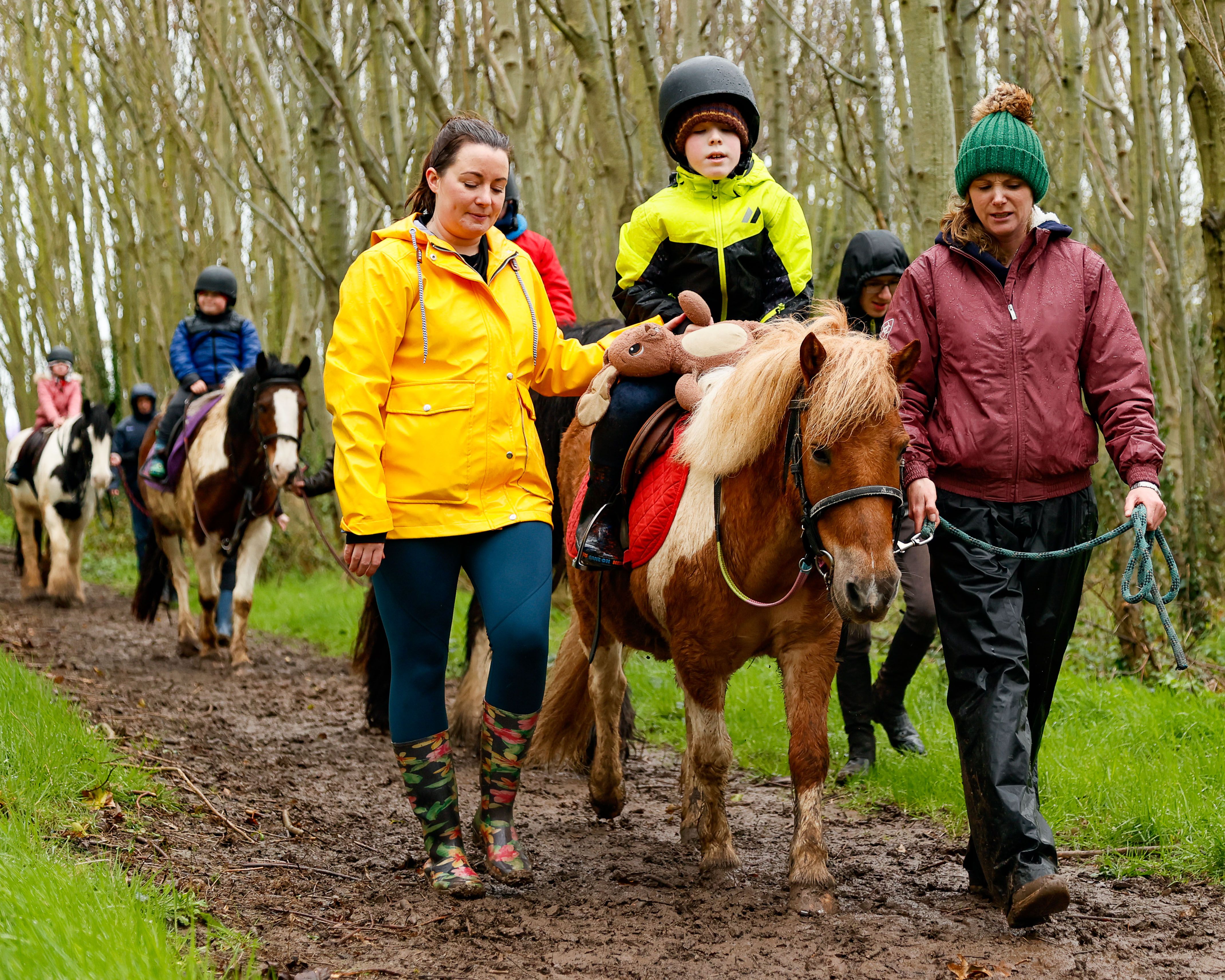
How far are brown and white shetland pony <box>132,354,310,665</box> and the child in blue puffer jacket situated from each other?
1.04 metres

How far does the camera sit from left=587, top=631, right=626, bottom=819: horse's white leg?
479 centimetres

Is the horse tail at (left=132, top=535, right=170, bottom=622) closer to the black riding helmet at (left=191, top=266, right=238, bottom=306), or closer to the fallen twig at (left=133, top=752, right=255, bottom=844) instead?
the black riding helmet at (left=191, top=266, right=238, bottom=306)

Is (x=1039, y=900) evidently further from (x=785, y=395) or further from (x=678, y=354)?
(x=678, y=354)

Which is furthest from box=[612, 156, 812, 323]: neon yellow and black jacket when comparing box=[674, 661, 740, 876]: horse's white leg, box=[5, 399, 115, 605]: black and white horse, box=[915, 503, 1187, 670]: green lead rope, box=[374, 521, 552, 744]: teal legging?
box=[5, 399, 115, 605]: black and white horse

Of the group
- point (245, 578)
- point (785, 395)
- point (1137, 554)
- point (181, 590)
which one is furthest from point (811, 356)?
point (181, 590)

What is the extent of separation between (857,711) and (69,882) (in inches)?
137

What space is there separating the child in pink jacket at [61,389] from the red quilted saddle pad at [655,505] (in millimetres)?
11759

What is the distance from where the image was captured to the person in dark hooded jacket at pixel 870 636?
5.17 meters

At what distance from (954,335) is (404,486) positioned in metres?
1.75

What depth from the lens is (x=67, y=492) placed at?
40.8ft

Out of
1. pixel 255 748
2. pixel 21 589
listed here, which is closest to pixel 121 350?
pixel 21 589

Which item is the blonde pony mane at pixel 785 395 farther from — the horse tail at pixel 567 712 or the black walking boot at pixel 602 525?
the horse tail at pixel 567 712

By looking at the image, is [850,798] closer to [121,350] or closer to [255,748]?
[255,748]

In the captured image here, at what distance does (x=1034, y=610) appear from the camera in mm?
3627
